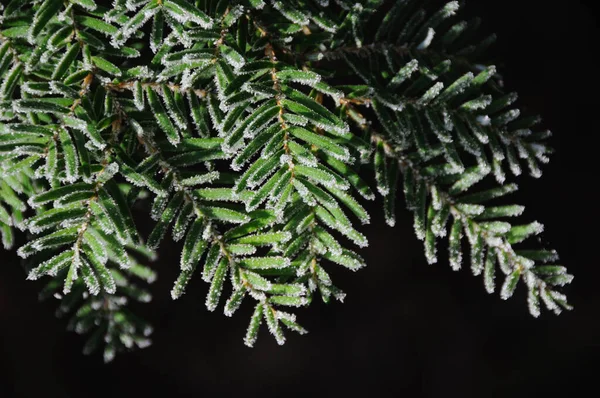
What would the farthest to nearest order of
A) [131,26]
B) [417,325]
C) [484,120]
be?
1. [417,325]
2. [484,120]
3. [131,26]

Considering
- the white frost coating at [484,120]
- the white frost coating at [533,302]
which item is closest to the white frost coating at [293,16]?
the white frost coating at [484,120]

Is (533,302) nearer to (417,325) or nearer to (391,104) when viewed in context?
(391,104)

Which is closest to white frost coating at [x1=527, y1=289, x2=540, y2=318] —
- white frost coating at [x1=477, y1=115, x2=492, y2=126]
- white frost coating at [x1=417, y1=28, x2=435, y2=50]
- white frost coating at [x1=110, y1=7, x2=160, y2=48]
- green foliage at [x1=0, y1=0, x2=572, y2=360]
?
green foliage at [x1=0, y1=0, x2=572, y2=360]

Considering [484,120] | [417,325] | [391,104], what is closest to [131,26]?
[391,104]

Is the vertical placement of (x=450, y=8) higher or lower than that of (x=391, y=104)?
higher

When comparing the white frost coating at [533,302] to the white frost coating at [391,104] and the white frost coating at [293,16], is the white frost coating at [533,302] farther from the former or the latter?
the white frost coating at [293,16]

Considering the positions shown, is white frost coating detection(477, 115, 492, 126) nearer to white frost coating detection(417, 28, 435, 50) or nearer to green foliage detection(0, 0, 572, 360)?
green foliage detection(0, 0, 572, 360)

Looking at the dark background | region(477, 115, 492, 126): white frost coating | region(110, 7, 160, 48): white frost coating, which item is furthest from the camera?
the dark background
